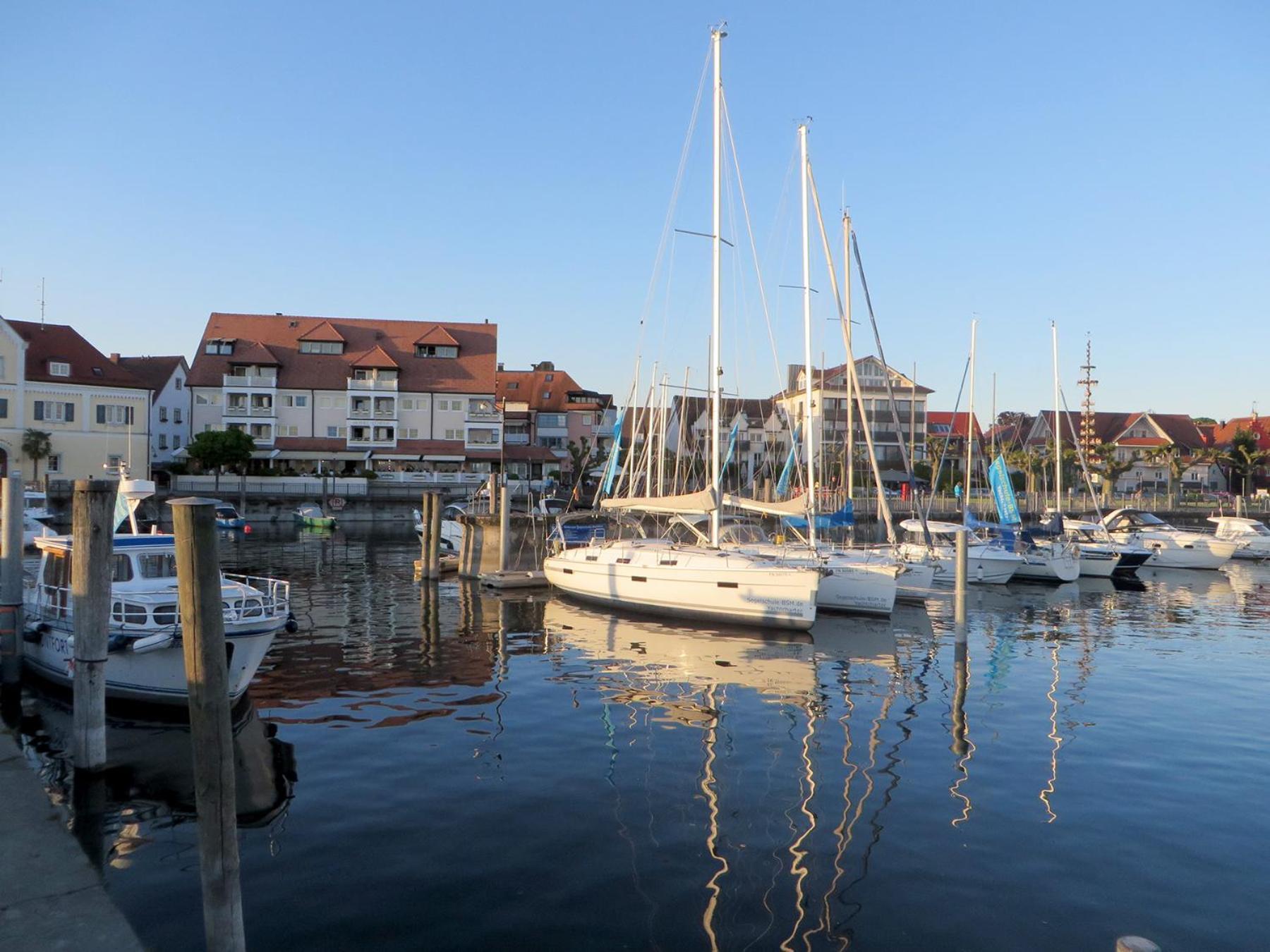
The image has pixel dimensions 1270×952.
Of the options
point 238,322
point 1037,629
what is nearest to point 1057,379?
point 1037,629

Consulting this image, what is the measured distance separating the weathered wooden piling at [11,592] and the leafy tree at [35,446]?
56.3 metres

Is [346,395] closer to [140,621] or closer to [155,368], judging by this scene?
[155,368]

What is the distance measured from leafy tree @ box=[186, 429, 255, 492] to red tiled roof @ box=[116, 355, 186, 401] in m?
19.0

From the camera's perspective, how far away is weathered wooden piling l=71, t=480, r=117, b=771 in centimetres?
1198

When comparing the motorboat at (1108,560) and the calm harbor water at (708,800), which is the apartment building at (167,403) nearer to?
the calm harbor water at (708,800)

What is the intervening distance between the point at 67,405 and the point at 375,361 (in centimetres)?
2473

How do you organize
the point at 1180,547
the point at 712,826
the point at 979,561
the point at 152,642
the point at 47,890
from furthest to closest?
the point at 1180,547 → the point at 979,561 → the point at 152,642 → the point at 712,826 → the point at 47,890

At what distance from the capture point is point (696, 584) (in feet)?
87.0

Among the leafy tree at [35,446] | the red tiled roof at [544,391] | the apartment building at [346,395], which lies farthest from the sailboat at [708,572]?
the red tiled roof at [544,391]

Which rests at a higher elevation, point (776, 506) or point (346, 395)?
point (346, 395)

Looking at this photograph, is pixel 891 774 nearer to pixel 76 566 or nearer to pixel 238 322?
pixel 76 566

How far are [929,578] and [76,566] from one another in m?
28.5

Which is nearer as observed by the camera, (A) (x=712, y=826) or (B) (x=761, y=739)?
(A) (x=712, y=826)

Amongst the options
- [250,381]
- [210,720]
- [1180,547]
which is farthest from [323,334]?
[210,720]
